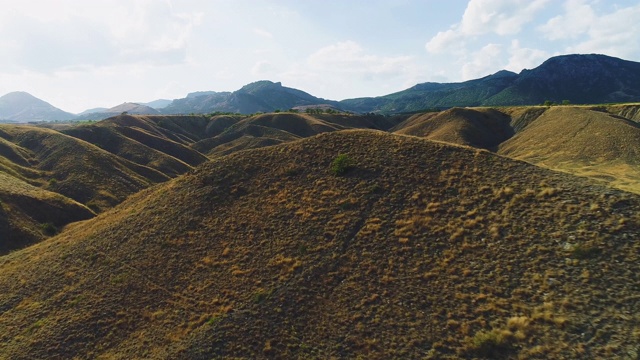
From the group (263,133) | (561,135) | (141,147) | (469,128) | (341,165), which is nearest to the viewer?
(341,165)

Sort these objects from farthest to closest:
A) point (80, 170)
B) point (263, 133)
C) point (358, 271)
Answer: point (263, 133) < point (80, 170) < point (358, 271)

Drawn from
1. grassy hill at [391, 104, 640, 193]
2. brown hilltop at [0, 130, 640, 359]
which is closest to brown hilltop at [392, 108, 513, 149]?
grassy hill at [391, 104, 640, 193]

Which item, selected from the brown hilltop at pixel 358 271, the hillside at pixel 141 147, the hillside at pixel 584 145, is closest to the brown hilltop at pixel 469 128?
the hillside at pixel 584 145

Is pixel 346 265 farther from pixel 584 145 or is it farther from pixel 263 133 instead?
pixel 263 133

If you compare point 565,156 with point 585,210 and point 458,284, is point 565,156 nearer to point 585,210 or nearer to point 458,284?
point 585,210

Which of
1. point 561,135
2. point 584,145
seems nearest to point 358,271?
point 584,145

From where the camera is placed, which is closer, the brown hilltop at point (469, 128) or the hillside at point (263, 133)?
the brown hilltop at point (469, 128)

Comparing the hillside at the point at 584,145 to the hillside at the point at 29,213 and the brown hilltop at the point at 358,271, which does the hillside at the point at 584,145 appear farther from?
the hillside at the point at 29,213

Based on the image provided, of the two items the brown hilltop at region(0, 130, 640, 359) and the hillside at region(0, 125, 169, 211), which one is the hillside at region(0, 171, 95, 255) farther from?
the brown hilltop at region(0, 130, 640, 359)

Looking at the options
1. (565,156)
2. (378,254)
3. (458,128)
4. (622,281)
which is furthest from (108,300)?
(458,128)
